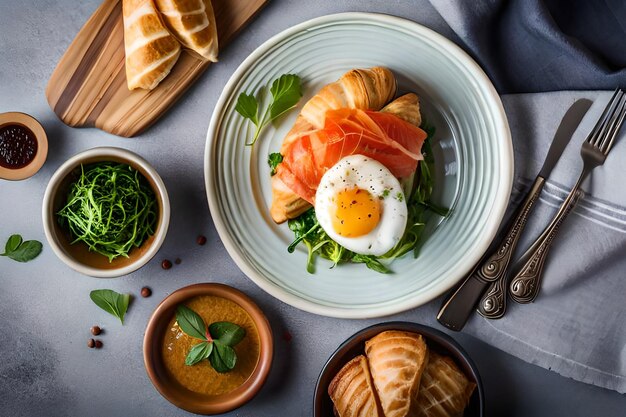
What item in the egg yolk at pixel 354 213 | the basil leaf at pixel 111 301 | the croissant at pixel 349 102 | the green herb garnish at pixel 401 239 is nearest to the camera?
the egg yolk at pixel 354 213

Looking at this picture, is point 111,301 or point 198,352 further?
point 111,301

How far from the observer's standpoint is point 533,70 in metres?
2.68

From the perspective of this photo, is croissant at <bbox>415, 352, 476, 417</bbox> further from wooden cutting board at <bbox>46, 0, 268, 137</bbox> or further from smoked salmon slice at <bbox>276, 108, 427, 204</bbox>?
wooden cutting board at <bbox>46, 0, 268, 137</bbox>

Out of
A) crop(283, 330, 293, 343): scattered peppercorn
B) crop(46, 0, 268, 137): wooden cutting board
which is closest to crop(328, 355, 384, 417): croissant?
crop(283, 330, 293, 343): scattered peppercorn

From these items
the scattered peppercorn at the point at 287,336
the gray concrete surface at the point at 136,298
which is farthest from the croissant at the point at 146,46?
the scattered peppercorn at the point at 287,336

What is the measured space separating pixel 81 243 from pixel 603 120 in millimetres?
2470

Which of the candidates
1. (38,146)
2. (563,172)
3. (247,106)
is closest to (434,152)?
(563,172)

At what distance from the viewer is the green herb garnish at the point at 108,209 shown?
2664mm

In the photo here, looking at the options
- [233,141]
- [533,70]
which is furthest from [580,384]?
[233,141]

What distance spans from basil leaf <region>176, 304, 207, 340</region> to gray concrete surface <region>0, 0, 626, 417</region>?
9.1 inches

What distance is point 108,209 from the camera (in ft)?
8.77

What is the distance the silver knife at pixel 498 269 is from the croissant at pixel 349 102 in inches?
24.6

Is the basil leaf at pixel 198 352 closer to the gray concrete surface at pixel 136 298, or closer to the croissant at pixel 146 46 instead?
the gray concrete surface at pixel 136 298

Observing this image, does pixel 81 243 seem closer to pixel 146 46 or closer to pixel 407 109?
pixel 146 46
